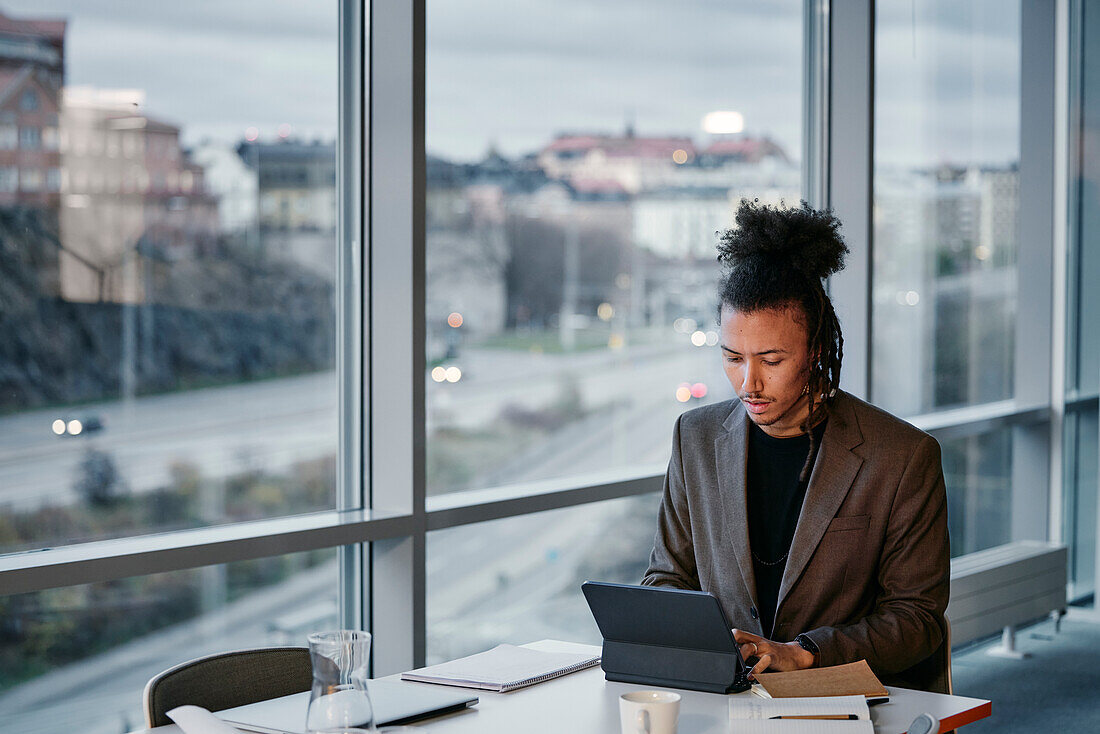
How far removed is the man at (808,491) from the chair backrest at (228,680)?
2.57ft

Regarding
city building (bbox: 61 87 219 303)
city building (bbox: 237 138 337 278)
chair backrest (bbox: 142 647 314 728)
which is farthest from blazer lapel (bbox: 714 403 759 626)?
city building (bbox: 61 87 219 303)

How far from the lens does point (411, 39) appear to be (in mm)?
3137

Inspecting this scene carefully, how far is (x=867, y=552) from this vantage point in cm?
237

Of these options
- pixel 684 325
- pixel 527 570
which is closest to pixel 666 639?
pixel 527 570

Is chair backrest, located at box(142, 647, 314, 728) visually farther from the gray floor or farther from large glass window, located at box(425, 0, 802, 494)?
the gray floor

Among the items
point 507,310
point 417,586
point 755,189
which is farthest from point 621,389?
point 417,586

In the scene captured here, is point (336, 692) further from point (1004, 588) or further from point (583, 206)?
point (1004, 588)

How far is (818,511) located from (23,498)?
1.75 metres

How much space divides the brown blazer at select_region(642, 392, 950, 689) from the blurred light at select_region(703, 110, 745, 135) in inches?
95.9

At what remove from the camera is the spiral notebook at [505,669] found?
2061 millimetres

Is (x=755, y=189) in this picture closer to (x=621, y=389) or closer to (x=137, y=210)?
(x=621, y=389)

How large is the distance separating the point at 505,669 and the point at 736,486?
2.23 ft

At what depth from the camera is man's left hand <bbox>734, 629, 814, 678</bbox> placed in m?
2.07

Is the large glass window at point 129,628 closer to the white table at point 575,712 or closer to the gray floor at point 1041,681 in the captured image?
the white table at point 575,712
